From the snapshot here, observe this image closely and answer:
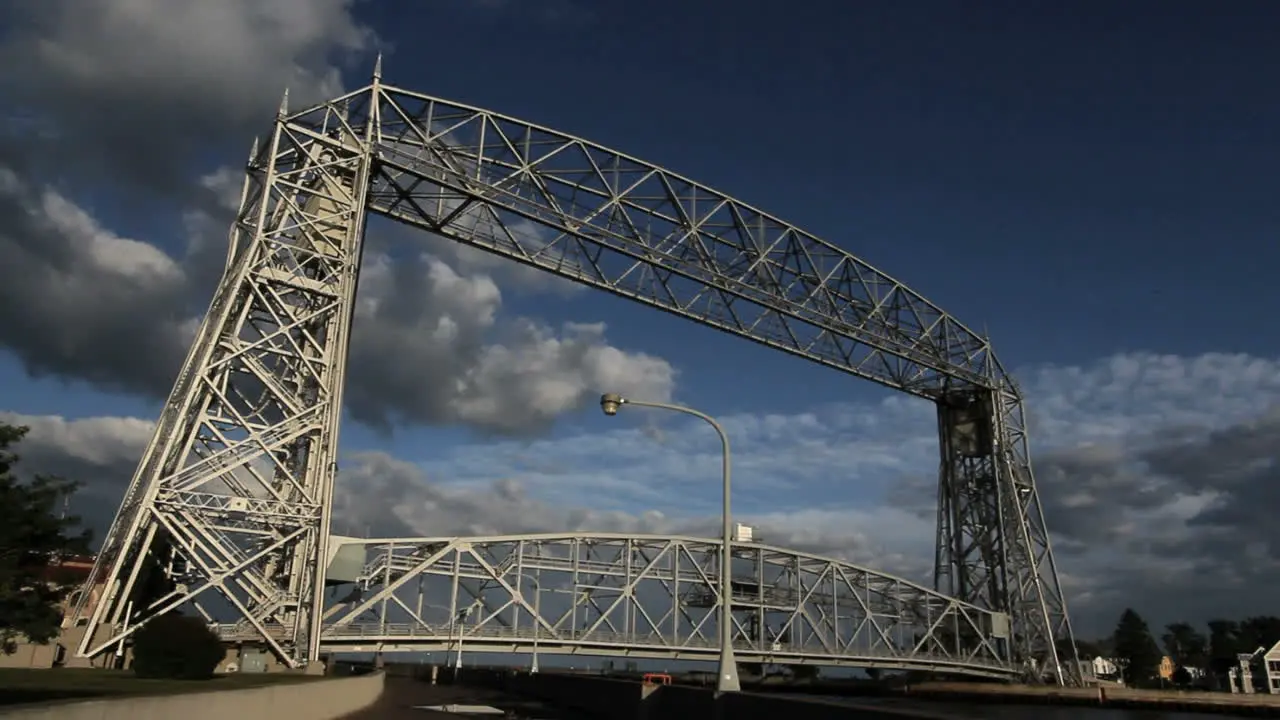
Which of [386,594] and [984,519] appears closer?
[386,594]

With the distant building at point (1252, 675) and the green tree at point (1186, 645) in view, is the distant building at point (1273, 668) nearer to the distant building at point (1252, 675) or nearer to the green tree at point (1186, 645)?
the distant building at point (1252, 675)

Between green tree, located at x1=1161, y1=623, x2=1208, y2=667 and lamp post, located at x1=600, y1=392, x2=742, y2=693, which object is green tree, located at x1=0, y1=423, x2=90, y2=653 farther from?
green tree, located at x1=1161, y1=623, x2=1208, y2=667

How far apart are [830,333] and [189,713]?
1494 inches

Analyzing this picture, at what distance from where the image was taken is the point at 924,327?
52188mm

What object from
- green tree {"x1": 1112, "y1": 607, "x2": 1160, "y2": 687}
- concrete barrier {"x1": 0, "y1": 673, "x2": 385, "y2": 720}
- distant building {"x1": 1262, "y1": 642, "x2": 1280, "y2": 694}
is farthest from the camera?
green tree {"x1": 1112, "y1": 607, "x2": 1160, "y2": 687}

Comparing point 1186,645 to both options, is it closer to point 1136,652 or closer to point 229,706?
point 1136,652

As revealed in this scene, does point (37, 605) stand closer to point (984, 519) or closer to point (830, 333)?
point (830, 333)

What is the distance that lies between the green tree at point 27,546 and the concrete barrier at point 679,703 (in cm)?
1115

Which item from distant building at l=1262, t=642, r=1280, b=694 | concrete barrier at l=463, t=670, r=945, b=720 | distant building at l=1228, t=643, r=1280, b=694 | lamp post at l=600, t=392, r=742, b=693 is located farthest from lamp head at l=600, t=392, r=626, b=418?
distant building at l=1262, t=642, r=1280, b=694

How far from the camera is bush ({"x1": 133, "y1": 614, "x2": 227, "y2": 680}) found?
20.6 m

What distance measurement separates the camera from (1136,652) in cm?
10625

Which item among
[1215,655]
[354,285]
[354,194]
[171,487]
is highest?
[354,194]

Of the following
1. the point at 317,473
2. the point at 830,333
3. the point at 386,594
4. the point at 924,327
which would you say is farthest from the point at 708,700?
the point at 924,327

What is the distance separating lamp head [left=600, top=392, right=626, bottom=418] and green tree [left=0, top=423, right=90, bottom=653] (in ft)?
32.3
